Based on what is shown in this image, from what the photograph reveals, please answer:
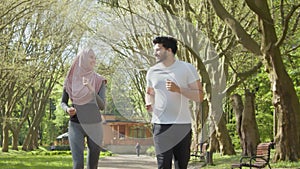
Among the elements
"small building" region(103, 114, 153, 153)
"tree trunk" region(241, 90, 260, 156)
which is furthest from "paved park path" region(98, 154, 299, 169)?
"small building" region(103, 114, 153, 153)

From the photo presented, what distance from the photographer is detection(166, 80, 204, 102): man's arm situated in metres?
4.25

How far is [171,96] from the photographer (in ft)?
14.4

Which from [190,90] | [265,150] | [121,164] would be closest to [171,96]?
[190,90]

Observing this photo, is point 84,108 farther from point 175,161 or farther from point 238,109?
point 238,109

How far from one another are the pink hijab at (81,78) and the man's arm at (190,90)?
31.9 inches

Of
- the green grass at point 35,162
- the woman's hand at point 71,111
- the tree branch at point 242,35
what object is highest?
the tree branch at point 242,35

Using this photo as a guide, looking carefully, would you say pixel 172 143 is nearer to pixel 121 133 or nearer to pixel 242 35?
pixel 121 133

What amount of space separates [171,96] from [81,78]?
862 mm

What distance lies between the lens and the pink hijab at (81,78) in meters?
4.68

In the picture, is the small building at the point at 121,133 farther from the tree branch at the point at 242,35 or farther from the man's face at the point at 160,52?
the tree branch at the point at 242,35

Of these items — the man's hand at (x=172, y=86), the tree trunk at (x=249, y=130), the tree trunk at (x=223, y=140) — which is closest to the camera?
the man's hand at (x=172, y=86)

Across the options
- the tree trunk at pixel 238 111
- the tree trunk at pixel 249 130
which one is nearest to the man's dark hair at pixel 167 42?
the tree trunk at pixel 249 130

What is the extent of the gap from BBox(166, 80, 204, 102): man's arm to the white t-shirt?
4cm

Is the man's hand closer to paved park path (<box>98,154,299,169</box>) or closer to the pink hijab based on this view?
the pink hijab
